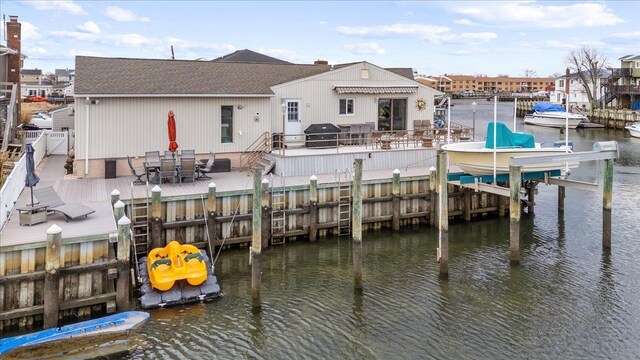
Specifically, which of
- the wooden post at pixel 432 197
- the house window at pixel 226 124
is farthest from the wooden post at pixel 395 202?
the house window at pixel 226 124

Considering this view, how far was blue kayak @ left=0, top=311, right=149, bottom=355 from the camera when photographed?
10219mm

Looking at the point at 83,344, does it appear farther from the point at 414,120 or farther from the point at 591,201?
the point at 591,201

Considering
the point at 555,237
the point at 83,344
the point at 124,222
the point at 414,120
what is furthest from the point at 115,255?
the point at 414,120

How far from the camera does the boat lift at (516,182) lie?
14.5 m

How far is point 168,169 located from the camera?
1845 cm

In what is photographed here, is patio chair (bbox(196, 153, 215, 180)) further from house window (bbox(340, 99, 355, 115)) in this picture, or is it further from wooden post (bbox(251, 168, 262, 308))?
wooden post (bbox(251, 168, 262, 308))

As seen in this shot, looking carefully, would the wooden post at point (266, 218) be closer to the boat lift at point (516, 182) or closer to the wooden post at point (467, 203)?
the boat lift at point (516, 182)

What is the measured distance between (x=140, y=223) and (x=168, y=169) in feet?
11.5

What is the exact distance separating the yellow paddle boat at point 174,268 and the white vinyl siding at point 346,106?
42.5 ft

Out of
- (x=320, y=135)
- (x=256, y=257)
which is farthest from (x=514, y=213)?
(x=320, y=135)

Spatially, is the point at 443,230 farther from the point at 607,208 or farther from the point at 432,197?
the point at 607,208

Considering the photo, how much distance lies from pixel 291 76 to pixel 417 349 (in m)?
16.6

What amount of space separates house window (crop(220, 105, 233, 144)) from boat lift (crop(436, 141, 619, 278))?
873cm

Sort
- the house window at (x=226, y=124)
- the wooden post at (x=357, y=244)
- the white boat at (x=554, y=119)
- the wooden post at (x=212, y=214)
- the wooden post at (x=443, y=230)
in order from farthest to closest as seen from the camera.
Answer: the white boat at (x=554, y=119), the house window at (x=226, y=124), the wooden post at (x=212, y=214), the wooden post at (x=443, y=230), the wooden post at (x=357, y=244)
